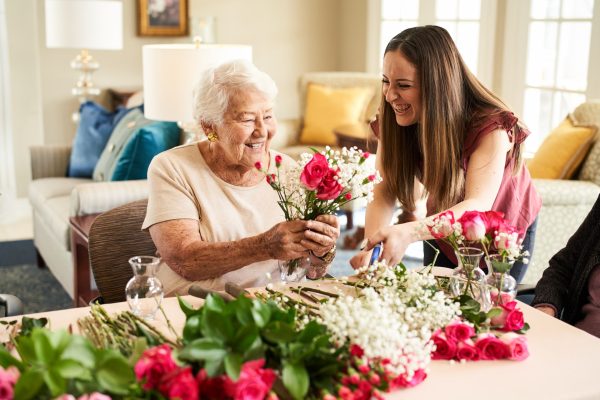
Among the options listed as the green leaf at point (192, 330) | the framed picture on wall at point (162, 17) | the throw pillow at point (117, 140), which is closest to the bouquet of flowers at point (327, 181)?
the green leaf at point (192, 330)

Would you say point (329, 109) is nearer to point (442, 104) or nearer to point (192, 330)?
point (442, 104)

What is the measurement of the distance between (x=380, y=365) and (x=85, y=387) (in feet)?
1.70

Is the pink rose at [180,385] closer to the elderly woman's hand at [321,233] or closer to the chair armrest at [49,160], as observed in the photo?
the elderly woman's hand at [321,233]

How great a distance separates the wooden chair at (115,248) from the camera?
8.26 feet

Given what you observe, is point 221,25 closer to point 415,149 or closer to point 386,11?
point 386,11

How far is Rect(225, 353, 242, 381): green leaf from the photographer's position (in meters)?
1.25

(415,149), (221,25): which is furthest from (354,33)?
(415,149)

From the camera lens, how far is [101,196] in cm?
404

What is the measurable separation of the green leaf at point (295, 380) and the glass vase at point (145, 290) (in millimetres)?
578

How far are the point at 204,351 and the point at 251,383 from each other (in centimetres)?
9

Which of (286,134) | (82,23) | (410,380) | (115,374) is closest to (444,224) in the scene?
(410,380)

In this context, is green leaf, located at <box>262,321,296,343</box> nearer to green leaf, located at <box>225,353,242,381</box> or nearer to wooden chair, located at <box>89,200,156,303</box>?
green leaf, located at <box>225,353,242,381</box>

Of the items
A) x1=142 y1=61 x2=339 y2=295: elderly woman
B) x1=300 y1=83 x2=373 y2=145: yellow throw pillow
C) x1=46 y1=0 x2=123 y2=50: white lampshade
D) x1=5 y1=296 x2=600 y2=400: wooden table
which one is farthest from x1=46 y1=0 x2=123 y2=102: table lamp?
x1=5 y1=296 x2=600 y2=400: wooden table

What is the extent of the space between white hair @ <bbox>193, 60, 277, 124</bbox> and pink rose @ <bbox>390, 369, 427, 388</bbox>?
1.09 metres
